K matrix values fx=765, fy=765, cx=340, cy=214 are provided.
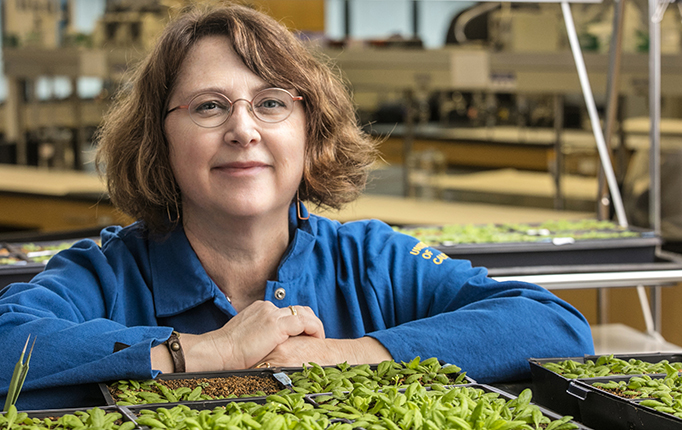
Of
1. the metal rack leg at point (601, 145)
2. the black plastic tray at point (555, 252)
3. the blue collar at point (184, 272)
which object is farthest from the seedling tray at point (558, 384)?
the metal rack leg at point (601, 145)

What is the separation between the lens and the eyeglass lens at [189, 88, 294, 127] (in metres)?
1.29

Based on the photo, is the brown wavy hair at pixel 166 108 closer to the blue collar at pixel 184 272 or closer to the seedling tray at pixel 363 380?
the blue collar at pixel 184 272

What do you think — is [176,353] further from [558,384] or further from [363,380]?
[558,384]

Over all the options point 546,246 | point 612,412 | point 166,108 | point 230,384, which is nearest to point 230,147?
point 166,108

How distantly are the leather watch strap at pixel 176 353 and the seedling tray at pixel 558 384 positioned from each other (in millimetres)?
506

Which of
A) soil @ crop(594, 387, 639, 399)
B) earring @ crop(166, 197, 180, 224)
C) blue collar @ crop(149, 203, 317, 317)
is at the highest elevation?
earring @ crop(166, 197, 180, 224)

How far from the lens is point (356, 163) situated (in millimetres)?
1620

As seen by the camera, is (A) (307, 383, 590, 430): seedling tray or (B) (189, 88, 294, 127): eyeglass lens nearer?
(A) (307, 383, 590, 430): seedling tray

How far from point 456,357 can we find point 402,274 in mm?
274

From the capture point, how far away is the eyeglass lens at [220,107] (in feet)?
4.24

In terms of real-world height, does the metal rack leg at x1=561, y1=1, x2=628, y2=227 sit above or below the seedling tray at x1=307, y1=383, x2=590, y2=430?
above

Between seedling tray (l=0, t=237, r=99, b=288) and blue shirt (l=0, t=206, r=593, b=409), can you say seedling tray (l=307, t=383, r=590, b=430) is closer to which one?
blue shirt (l=0, t=206, r=593, b=409)

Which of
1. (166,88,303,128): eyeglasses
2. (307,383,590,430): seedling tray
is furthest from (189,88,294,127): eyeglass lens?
(307,383,590,430): seedling tray

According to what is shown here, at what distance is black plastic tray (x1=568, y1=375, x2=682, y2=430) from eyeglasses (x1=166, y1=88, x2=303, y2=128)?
0.67m
